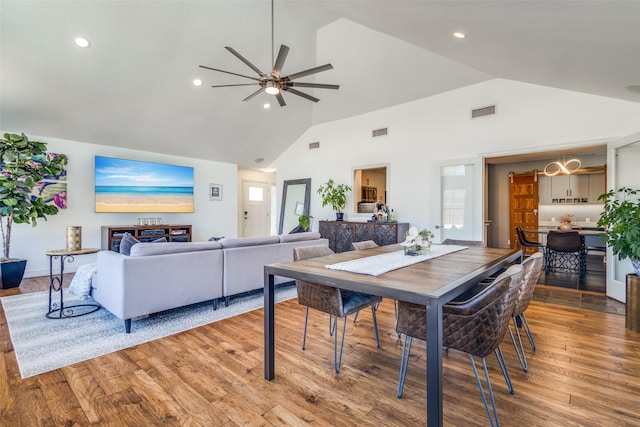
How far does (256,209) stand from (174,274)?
6259mm

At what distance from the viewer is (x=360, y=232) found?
6.13 metres

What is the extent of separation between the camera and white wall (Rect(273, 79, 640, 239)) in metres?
4.18

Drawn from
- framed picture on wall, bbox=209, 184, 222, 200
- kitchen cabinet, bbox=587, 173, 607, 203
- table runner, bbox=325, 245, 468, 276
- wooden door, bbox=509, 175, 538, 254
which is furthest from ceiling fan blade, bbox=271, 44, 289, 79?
kitchen cabinet, bbox=587, 173, 607, 203

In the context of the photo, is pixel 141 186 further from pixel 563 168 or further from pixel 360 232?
pixel 563 168

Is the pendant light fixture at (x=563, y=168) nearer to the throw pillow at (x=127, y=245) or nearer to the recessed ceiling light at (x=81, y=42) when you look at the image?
the throw pillow at (x=127, y=245)

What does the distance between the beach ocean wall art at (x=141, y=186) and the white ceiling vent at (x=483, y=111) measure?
6061 mm

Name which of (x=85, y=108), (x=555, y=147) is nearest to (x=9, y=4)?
(x=85, y=108)

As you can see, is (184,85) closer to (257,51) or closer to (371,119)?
(257,51)

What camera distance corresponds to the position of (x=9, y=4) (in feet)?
10.8

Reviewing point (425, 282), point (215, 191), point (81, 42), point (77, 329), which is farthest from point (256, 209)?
point (425, 282)

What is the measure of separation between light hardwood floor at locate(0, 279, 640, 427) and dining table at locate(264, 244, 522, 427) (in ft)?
1.10

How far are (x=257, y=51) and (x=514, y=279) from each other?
4.95 meters

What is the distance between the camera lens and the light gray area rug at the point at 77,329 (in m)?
2.38

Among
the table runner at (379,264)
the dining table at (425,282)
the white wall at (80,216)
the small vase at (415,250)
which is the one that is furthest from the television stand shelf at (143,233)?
the small vase at (415,250)
